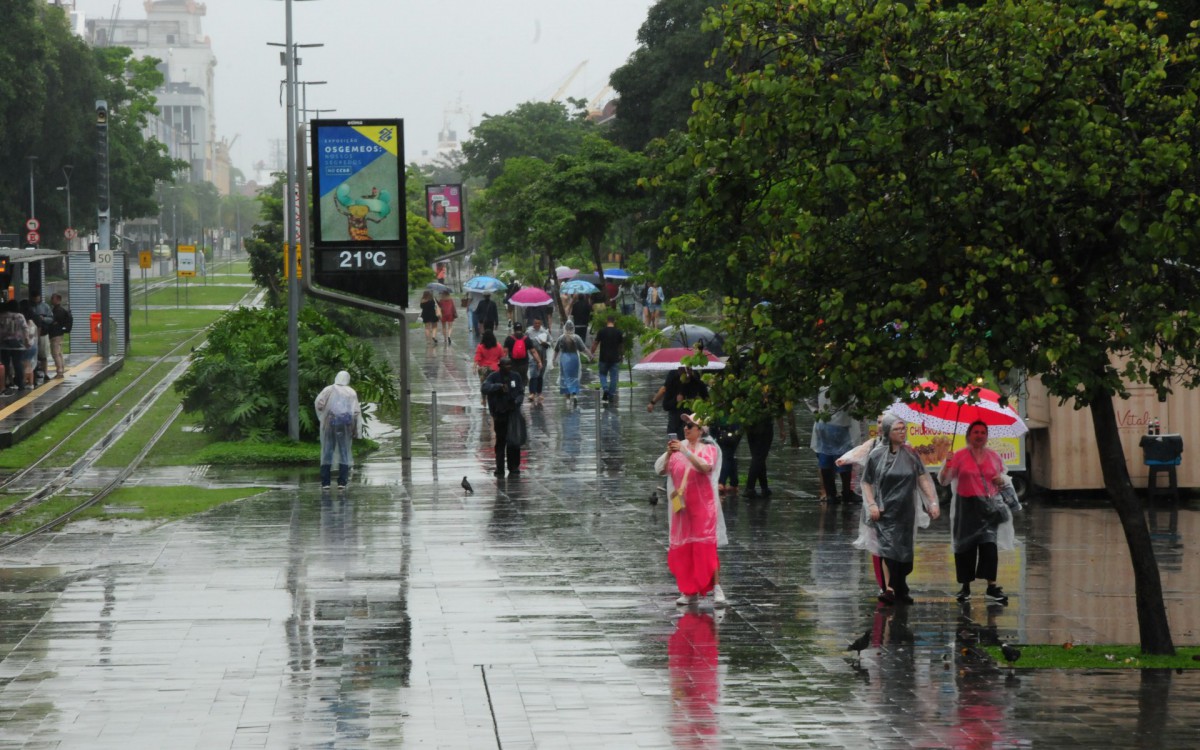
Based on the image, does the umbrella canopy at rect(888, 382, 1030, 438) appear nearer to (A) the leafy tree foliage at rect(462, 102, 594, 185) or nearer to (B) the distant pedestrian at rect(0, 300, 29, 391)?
(B) the distant pedestrian at rect(0, 300, 29, 391)

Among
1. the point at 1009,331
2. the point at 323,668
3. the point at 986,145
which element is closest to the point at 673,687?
the point at 323,668

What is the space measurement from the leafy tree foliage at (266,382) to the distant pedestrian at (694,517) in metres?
12.6

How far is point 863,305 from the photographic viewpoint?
1070 cm

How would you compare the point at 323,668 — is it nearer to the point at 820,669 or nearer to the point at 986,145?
the point at 820,669

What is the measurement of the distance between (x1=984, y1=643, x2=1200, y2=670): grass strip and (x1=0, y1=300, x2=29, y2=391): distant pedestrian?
23.7m

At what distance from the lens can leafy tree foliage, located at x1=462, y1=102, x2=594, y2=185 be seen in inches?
3629

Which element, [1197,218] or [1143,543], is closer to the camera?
[1197,218]

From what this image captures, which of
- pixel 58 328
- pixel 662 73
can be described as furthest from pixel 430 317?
pixel 58 328

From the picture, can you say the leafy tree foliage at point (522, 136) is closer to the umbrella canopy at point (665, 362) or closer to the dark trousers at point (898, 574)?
the umbrella canopy at point (665, 362)

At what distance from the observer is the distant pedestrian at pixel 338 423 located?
20641mm

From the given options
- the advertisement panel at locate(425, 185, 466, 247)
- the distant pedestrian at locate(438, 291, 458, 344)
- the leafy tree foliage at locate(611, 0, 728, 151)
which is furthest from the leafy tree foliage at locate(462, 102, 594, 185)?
the distant pedestrian at locate(438, 291, 458, 344)

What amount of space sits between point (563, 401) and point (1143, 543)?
22.3m

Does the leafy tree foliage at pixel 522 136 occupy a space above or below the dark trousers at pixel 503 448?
above

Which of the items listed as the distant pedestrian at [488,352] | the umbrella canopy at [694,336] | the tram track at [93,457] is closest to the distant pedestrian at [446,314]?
the tram track at [93,457]
